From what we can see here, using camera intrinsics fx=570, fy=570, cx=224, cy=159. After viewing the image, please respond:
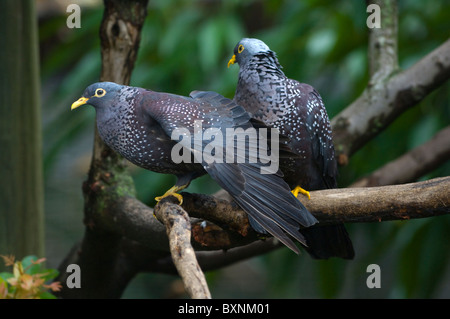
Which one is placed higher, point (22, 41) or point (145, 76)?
point (145, 76)

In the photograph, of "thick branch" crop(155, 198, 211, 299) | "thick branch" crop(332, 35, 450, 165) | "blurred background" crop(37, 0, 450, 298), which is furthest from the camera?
"blurred background" crop(37, 0, 450, 298)

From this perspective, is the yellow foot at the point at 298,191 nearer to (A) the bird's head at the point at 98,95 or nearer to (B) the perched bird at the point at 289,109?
(B) the perched bird at the point at 289,109

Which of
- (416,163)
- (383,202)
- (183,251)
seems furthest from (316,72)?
(183,251)

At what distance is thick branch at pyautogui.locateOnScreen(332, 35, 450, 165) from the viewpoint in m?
2.15

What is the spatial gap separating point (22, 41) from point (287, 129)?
1.22 m

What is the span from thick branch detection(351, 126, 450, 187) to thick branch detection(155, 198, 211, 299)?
1.19 meters

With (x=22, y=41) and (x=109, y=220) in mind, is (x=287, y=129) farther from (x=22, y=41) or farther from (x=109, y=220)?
(x=22, y=41)

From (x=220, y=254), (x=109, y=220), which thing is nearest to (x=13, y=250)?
(x=109, y=220)

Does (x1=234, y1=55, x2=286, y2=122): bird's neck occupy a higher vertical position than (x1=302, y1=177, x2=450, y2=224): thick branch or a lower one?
higher

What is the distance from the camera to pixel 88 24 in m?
3.25

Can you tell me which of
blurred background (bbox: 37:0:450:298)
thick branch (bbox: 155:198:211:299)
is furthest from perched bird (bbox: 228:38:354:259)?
blurred background (bbox: 37:0:450:298)

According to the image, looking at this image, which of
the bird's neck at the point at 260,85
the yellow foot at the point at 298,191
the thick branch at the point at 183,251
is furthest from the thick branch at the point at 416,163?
the thick branch at the point at 183,251

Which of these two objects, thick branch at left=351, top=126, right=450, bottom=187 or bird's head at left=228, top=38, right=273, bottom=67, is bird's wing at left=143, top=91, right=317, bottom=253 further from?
thick branch at left=351, top=126, right=450, bottom=187

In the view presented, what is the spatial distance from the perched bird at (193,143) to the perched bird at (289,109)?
0.30ft
